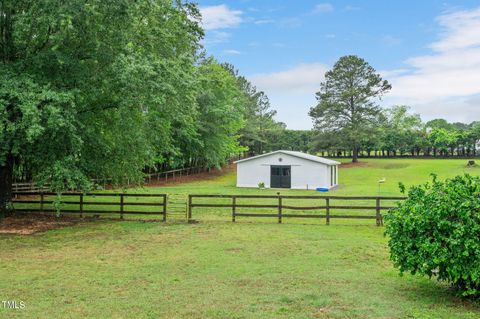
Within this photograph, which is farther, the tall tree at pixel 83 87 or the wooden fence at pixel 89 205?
the wooden fence at pixel 89 205

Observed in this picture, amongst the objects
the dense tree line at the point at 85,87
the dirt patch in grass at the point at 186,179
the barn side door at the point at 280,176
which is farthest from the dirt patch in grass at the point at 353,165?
the dense tree line at the point at 85,87

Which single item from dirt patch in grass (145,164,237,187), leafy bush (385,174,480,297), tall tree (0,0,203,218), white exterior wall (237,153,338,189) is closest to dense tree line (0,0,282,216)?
tall tree (0,0,203,218)

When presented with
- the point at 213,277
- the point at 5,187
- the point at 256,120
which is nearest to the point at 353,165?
the point at 256,120

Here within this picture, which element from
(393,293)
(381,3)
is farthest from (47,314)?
(381,3)

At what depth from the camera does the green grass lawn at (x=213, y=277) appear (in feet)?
20.9

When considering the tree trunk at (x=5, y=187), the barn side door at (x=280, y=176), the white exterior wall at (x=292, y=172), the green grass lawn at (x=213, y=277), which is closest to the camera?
the green grass lawn at (x=213, y=277)

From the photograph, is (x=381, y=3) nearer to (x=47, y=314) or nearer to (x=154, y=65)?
(x=154, y=65)

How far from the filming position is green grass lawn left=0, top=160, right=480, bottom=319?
6359mm

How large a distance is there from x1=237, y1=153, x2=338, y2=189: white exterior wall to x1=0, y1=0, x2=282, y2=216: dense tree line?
727 inches

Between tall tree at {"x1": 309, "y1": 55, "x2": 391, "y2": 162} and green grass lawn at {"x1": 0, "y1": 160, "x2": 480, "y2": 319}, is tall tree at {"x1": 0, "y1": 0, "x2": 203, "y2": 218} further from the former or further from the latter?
tall tree at {"x1": 309, "y1": 55, "x2": 391, "y2": 162}

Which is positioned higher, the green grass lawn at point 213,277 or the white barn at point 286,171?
the white barn at point 286,171

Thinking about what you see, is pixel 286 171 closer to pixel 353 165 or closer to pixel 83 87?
pixel 83 87

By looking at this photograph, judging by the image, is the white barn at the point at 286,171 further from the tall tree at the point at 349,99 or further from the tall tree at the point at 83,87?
the tall tree at the point at 349,99

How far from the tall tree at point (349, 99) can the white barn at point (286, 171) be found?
2583cm
